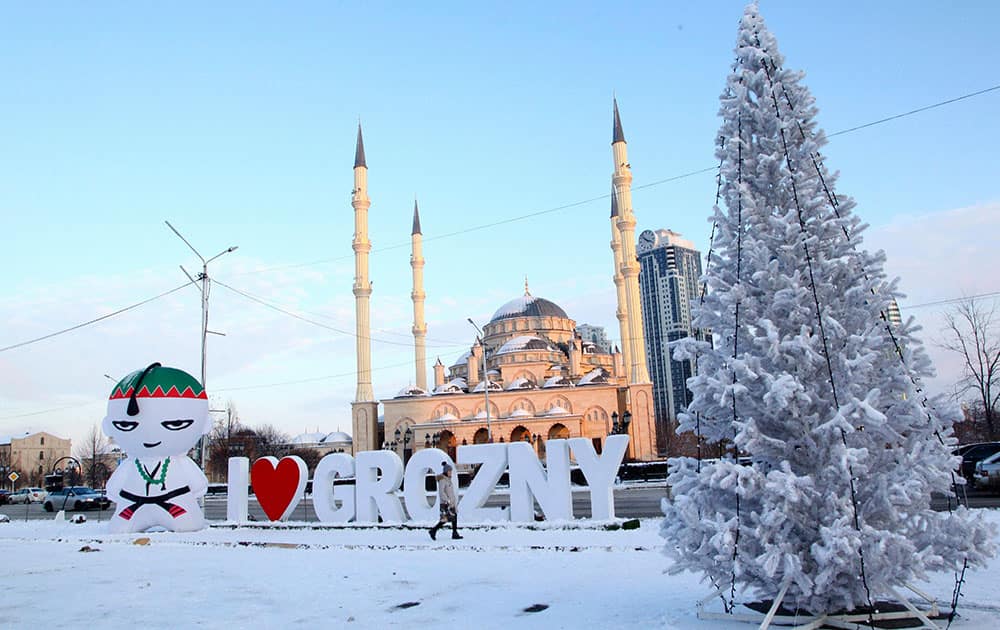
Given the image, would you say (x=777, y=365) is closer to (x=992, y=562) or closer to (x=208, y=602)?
(x=992, y=562)

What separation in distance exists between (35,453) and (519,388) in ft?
251

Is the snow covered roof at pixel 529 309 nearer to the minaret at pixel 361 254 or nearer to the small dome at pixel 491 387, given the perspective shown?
A: the small dome at pixel 491 387

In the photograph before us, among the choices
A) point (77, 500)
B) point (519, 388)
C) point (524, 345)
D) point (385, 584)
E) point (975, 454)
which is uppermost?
point (524, 345)

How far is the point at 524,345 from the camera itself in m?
66.1

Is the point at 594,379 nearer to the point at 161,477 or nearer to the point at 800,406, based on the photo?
the point at 161,477

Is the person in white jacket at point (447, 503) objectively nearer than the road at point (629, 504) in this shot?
Yes

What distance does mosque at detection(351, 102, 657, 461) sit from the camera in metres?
52.9

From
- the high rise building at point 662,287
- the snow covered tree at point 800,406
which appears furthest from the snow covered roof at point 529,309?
the snow covered tree at point 800,406

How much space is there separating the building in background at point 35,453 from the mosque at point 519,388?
54.7 m

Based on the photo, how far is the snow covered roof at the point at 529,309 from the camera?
73.4 metres

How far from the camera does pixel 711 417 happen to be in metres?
6.19

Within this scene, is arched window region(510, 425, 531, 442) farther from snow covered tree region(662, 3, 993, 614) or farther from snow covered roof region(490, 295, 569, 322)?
snow covered tree region(662, 3, 993, 614)

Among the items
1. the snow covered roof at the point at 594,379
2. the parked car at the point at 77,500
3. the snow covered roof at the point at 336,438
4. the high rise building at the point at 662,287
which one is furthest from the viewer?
the high rise building at the point at 662,287

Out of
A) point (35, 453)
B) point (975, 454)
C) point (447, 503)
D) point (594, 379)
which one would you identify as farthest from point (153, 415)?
point (35, 453)
